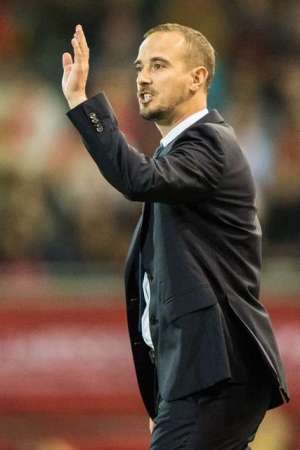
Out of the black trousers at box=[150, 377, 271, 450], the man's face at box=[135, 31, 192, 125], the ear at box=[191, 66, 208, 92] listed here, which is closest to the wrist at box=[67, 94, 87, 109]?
the man's face at box=[135, 31, 192, 125]

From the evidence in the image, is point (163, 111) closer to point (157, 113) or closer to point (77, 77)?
point (157, 113)

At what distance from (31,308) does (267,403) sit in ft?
6.37

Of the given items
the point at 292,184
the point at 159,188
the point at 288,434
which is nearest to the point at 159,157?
Answer: the point at 159,188

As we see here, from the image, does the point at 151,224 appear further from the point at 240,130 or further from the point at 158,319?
the point at 240,130

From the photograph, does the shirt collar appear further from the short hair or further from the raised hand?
the raised hand

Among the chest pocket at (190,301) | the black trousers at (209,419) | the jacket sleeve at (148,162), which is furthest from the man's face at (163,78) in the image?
the black trousers at (209,419)

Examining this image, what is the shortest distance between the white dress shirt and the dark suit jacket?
0.03 metres

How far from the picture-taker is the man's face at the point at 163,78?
2.50 m

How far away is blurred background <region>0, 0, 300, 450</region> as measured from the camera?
428 cm

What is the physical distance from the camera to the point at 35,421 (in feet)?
14.2

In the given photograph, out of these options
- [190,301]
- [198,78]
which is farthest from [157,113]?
[190,301]

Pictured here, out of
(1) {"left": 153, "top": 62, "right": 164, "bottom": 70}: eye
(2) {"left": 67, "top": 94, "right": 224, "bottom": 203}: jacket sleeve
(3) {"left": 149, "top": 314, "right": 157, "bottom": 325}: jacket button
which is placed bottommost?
(3) {"left": 149, "top": 314, "right": 157, "bottom": 325}: jacket button

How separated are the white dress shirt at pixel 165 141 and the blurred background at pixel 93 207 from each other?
1669 mm

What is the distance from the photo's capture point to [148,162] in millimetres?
2344
